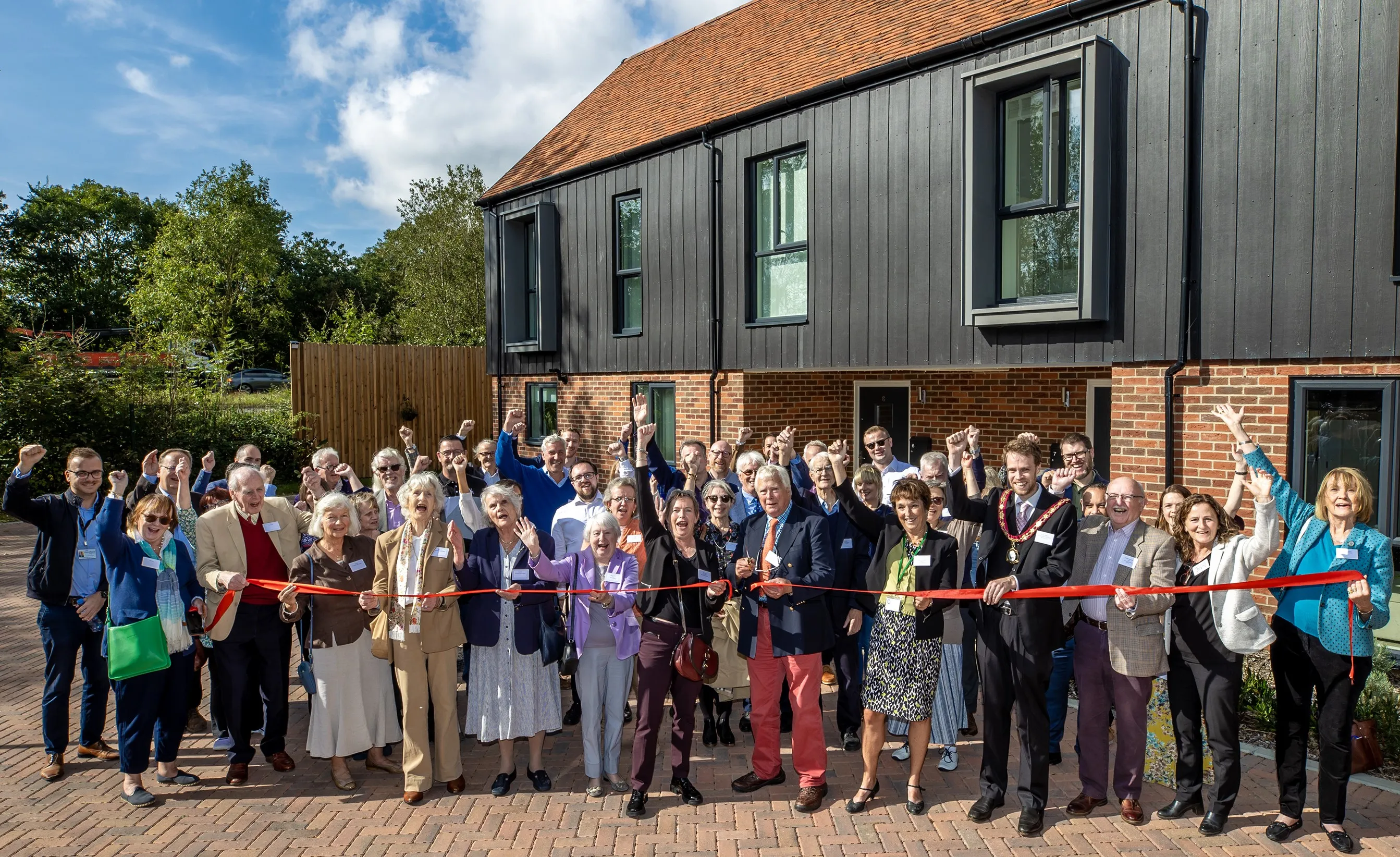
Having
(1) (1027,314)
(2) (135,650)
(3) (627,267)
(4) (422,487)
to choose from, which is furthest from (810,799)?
(3) (627,267)

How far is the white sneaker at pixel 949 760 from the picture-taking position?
5.43m

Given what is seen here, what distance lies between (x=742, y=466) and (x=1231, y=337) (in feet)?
13.6

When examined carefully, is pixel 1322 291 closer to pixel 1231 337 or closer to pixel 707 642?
pixel 1231 337

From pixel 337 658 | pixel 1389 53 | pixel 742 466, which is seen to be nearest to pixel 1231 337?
pixel 1389 53

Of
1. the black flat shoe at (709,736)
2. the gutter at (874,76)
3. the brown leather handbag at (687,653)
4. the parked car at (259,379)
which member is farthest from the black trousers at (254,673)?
the parked car at (259,379)

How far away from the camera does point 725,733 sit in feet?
19.6

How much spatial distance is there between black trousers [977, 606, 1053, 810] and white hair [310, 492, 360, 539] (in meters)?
3.75

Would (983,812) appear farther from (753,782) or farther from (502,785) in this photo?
(502,785)

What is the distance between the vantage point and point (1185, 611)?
4605 mm

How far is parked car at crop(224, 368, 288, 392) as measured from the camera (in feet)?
146

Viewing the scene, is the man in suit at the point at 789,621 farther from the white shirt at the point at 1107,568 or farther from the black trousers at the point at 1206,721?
the black trousers at the point at 1206,721

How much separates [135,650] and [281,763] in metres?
1.14

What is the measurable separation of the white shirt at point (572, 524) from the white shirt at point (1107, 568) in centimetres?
300

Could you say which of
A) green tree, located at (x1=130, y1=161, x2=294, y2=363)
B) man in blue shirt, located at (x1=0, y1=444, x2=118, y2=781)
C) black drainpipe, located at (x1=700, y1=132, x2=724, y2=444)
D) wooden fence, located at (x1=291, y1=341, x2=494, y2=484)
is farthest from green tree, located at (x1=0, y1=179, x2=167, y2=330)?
man in blue shirt, located at (x1=0, y1=444, x2=118, y2=781)
